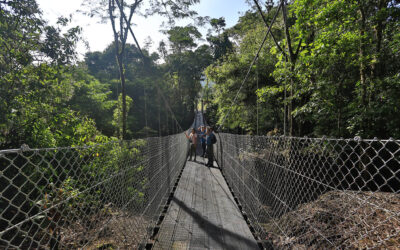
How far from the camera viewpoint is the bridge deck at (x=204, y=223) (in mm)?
2283

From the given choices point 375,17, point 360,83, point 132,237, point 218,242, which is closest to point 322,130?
point 360,83

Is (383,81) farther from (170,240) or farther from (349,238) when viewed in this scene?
(170,240)

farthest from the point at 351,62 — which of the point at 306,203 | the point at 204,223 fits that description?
the point at 204,223

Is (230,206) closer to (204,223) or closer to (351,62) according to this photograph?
(204,223)

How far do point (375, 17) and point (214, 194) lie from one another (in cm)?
418

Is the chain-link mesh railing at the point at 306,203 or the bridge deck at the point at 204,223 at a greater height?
the chain-link mesh railing at the point at 306,203

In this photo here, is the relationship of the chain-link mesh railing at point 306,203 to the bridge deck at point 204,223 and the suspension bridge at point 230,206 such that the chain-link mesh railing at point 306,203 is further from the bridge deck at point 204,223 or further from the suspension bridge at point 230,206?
the bridge deck at point 204,223

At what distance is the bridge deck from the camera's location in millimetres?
2283

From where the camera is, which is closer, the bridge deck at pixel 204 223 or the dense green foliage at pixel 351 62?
the bridge deck at pixel 204 223

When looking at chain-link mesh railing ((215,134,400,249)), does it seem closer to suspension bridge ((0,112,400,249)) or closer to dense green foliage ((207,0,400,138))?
suspension bridge ((0,112,400,249))

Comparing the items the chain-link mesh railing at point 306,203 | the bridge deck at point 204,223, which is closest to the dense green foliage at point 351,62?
the chain-link mesh railing at point 306,203

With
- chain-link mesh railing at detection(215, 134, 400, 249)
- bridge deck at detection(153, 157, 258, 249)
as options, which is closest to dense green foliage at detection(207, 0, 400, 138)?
chain-link mesh railing at detection(215, 134, 400, 249)

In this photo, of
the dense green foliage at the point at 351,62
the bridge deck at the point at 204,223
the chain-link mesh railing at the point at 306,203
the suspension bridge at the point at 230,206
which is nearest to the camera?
the suspension bridge at the point at 230,206

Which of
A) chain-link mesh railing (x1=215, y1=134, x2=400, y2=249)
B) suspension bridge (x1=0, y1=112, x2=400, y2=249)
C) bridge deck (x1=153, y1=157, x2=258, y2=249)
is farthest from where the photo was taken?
bridge deck (x1=153, y1=157, x2=258, y2=249)
